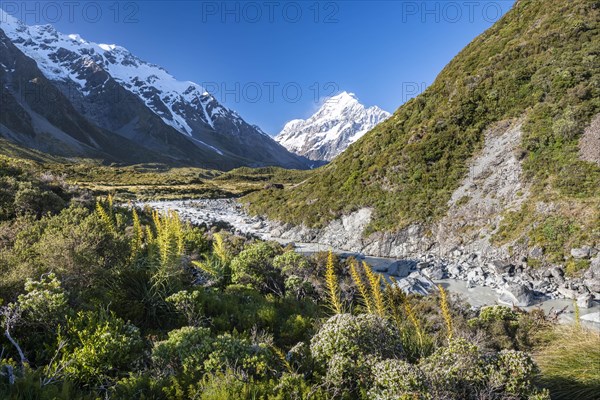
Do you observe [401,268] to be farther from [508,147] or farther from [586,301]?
[508,147]

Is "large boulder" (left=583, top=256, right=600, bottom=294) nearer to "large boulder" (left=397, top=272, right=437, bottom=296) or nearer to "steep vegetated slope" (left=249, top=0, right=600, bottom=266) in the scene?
"steep vegetated slope" (left=249, top=0, right=600, bottom=266)

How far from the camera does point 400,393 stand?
140 inches

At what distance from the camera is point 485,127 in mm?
22938

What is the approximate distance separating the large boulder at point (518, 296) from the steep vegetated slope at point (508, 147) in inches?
125

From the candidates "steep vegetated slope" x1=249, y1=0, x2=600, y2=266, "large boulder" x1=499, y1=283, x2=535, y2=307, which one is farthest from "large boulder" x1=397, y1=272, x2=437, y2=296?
"steep vegetated slope" x1=249, y1=0, x2=600, y2=266

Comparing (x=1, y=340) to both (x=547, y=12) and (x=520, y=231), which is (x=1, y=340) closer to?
(x=520, y=231)

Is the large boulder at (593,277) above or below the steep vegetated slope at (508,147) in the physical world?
below

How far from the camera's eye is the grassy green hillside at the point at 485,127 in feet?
60.2

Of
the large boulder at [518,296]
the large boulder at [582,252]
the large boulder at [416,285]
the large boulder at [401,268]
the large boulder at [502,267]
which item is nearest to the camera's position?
the large boulder at [518,296]

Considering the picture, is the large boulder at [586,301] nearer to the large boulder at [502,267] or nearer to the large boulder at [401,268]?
the large boulder at [502,267]

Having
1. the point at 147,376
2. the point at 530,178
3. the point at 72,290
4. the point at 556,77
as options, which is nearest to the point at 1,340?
the point at 72,290

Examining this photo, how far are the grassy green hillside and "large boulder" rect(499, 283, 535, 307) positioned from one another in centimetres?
553

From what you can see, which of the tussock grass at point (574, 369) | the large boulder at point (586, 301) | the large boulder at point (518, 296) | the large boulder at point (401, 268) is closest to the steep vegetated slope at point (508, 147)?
the large boulder at point (586, 301)

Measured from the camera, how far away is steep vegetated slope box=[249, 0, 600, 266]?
16.3 meters
